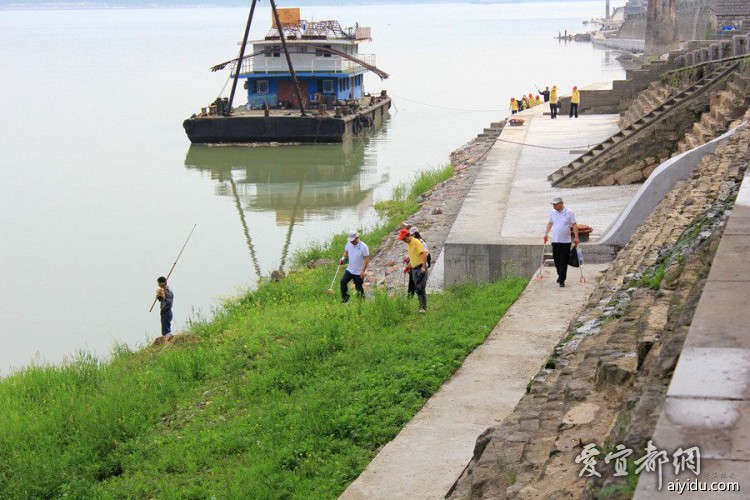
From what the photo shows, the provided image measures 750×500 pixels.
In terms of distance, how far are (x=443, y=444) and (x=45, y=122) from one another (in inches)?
1868

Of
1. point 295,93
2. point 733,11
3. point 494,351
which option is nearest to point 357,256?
point 494,351

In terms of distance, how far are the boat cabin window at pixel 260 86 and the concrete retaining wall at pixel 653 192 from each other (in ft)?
109

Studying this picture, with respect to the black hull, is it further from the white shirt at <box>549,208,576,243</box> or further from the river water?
the white shirt at <box>549,208,576,243</box>

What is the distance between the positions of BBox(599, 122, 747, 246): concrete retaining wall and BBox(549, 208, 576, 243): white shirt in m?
2.21

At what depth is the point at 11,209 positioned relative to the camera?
101 ft

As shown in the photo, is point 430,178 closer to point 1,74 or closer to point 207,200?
point 207,200

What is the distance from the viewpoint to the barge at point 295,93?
43.2 metres

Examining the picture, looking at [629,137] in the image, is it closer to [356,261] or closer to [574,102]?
[356,261]

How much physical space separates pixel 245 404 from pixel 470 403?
2264mm

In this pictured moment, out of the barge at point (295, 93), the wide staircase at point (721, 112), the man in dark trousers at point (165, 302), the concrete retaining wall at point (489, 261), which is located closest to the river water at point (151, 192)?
the barge at point (295, 93)

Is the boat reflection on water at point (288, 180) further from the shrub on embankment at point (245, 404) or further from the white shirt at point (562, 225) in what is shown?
the white shirt at point (562, 225)

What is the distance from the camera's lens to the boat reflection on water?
3013 cm

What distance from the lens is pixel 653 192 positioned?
16453 millimetres

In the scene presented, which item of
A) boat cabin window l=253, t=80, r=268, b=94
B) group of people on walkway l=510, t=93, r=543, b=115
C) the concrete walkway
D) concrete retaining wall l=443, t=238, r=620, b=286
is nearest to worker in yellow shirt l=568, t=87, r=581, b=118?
group of people on walkway l=510, t=93, r=543, b=115
